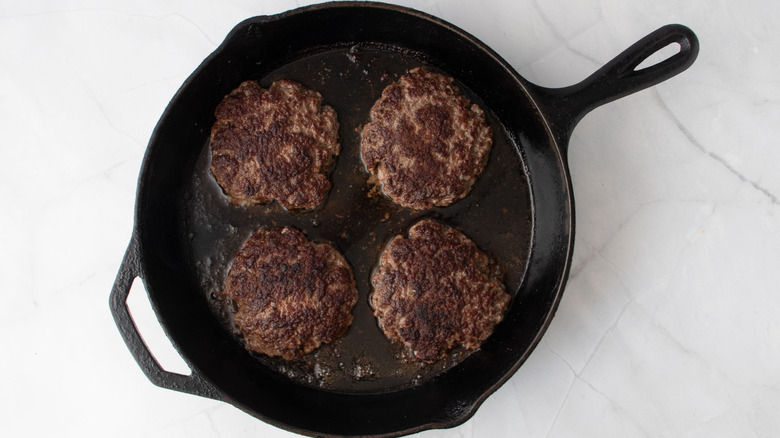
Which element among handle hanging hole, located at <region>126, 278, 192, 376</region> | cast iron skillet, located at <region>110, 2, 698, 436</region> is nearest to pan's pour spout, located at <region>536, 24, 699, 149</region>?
cast iron skillet, located at <region>110, 2, 698, 436</region>

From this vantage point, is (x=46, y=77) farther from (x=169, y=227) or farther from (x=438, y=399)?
(x=438, y=399)

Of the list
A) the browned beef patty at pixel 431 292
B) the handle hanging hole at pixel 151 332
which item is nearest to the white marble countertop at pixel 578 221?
the handle hanging hole at pixel 151 332

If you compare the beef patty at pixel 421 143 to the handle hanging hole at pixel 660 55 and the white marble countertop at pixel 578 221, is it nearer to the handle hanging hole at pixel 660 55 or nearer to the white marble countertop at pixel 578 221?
the white marble countertop at pixel 578 221

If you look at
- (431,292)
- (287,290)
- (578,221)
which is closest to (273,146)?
(287,290)

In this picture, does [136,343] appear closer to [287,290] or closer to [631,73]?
[287,290]

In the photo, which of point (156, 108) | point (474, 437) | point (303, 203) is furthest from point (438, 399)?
point (156, 108)

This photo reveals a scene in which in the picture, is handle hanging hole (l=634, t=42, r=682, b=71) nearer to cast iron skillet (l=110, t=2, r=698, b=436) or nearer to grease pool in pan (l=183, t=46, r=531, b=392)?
cast iron skillet (l=110, t=2, r=698, b=436)
